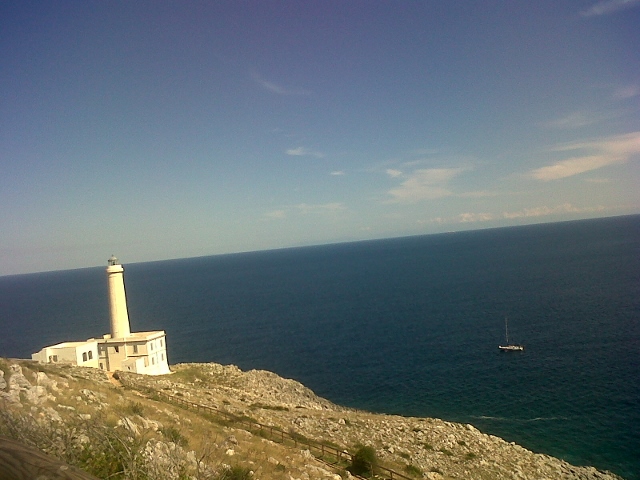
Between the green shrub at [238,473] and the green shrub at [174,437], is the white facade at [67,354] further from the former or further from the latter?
the green shrub at [238,473]

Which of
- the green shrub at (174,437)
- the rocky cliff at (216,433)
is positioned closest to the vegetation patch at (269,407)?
the rocky cliff at (216,433)

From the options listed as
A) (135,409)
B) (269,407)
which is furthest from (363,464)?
(269,407)

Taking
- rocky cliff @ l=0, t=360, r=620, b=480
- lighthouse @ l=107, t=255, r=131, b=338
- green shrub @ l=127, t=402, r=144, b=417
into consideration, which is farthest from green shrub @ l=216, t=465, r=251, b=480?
lighthouse @ l=107, t=255, r=131, b=338

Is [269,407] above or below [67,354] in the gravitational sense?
below

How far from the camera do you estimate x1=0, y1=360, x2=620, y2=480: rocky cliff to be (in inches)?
420

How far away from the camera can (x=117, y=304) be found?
46.5 m

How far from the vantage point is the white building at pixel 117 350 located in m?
39.8

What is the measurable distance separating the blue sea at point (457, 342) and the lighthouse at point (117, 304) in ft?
95.4

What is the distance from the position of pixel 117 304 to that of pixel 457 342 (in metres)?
59.7

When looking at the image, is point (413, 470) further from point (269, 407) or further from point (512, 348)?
point (512, 348)

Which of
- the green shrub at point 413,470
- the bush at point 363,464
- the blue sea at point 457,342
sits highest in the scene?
the bush at point 363,464

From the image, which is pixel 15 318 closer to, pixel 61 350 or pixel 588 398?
pixel 61 350

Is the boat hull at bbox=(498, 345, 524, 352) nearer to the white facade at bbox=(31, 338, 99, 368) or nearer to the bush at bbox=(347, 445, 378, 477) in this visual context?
the bush at bbox=(347, 445, 378, 477)

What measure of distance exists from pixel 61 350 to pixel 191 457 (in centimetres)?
3152
